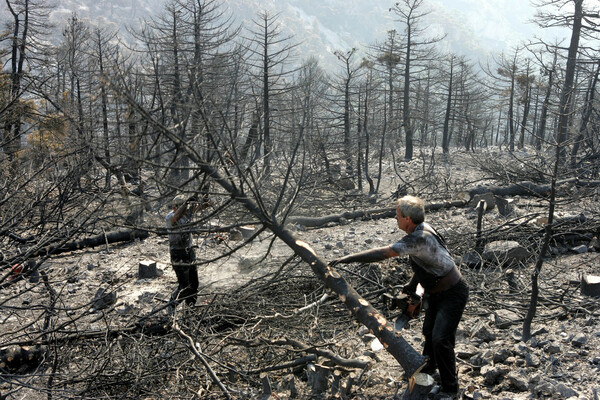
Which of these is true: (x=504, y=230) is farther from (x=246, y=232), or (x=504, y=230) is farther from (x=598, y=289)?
(x=246, y=232)

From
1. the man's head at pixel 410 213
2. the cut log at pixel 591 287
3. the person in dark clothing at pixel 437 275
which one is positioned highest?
the man's head at pixel 410 213

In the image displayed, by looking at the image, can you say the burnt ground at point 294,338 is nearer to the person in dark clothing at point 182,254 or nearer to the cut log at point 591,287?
the cut log at point 591,287

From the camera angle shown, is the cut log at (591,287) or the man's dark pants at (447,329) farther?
the cut log at (591,287)

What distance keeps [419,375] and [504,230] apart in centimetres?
430

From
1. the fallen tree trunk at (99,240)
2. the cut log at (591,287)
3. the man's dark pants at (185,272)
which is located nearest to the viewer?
the cut log at (591,287)

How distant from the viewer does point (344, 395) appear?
3344mm

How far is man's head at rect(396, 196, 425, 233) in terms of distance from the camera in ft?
10.3

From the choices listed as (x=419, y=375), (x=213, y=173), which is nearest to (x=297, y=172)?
(x=213, y=173)

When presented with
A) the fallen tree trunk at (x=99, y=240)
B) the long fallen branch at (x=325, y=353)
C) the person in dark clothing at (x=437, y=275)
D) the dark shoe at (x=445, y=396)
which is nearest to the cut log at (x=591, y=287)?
the person in dark clothing at (x=437, y=275)

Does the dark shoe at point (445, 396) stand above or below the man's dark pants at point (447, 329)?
below

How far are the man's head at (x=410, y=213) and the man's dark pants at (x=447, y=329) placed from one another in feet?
1.76

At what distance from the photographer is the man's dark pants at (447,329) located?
3.09 m

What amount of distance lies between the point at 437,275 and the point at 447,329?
374mm

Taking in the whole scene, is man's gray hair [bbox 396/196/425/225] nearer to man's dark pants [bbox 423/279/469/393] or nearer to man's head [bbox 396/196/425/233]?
man's head [bbox 396/196/425/233]
